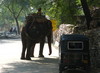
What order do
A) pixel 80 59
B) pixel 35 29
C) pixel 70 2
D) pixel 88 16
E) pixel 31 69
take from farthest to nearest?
pixel 70 2, pixel 88 16, pixel 35 29, pixel 31 69, pixel 80 59

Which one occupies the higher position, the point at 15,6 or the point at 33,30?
the point at 15,6

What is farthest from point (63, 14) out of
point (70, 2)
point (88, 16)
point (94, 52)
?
point (94, 52)

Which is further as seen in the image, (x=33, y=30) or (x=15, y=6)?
(x=15, y=6)

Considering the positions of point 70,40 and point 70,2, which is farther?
point 70,2

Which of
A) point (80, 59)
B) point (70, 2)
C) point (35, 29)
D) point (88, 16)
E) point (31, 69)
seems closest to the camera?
point (80, 59)

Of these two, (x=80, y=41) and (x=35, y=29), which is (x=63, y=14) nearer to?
(x=35, y=29)

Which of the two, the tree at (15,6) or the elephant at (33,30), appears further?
the tree at (15,6)

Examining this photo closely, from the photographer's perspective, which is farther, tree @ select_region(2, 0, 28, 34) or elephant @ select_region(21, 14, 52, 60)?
tree @ select_region(2, 0, 28, 34)

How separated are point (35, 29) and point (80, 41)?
192 inches

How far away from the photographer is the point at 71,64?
9.02 meters

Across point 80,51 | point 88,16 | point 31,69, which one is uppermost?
point 88,16

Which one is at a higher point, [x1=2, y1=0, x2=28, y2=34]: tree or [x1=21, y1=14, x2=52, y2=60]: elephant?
[x1=2, y1=0, x2=28, y2=34]: tree

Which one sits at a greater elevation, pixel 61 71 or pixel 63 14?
pixel 63 14

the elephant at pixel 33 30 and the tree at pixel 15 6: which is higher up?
the tree at pixel 15 6
